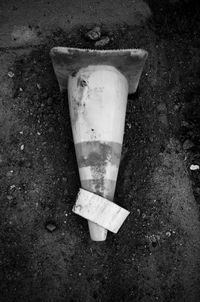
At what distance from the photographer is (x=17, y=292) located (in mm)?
2340


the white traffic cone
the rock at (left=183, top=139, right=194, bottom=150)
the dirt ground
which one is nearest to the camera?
the white traffic cone

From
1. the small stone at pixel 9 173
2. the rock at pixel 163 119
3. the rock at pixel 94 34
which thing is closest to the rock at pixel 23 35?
the rock at pixel 94 34

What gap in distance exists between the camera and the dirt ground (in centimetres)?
237

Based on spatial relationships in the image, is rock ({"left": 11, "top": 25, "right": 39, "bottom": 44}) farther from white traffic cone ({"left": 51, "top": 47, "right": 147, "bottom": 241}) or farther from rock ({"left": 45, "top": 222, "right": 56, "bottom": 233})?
rock ({"left": 45, "top": 222, "right": 56, "bottom": 233})

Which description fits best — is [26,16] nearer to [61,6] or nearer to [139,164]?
[61,6]

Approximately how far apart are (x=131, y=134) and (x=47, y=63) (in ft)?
2.75

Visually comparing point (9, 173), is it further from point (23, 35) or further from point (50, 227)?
point (23, 35)

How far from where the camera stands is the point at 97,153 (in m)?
2.10

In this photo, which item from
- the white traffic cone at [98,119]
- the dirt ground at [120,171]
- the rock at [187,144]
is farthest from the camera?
the rock at [187,144]

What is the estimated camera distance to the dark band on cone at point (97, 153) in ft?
6.88

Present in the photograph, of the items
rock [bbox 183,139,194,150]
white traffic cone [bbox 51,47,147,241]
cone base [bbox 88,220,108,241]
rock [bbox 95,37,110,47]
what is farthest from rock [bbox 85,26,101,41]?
cone base [bbox 88,220,108,241]

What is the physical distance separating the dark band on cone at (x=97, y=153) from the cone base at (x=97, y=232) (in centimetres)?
40

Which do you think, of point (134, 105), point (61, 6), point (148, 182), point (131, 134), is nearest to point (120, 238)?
point (148, 182)

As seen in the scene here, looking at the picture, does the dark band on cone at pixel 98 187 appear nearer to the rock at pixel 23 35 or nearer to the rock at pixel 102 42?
the rock at pixel 102 42
